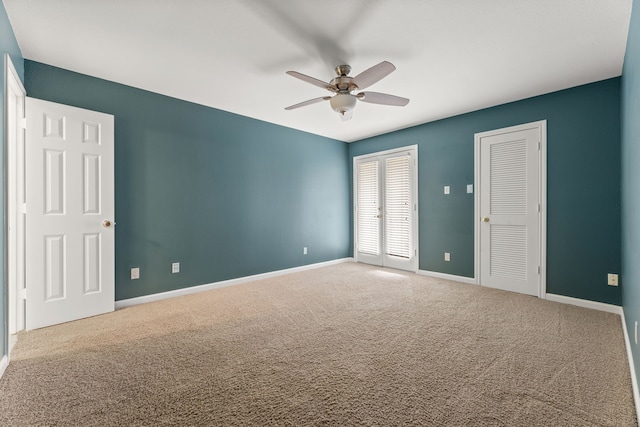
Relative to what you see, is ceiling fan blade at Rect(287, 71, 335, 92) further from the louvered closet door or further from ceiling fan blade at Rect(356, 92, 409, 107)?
the louvered closet door

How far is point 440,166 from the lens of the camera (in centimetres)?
448

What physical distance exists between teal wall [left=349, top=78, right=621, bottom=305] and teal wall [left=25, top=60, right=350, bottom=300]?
8.03 feet

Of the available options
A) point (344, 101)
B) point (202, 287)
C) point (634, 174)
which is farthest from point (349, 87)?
point (202, 287)

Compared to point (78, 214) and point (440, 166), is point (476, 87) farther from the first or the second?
point (78, 214)

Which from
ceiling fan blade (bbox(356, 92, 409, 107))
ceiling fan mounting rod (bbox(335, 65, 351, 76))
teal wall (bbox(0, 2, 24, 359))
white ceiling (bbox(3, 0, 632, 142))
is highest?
white ceiling (bbox(3, 0, 632, 142))

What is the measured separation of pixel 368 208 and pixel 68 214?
439cm

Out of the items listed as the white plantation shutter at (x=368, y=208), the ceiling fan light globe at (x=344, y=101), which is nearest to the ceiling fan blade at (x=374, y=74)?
the ceiling fan light globe at (x=344, y=101)

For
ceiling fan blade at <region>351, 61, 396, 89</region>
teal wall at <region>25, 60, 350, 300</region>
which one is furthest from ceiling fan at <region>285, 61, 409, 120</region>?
teal wall at <region>25, 60, 350, 300</region>

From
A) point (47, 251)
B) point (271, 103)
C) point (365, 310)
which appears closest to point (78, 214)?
point (47, 251)

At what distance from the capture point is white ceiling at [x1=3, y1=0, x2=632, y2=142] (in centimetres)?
200

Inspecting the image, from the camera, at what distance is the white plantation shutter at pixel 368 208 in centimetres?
544

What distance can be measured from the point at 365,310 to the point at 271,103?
278cm

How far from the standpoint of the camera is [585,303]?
3184 millimetres

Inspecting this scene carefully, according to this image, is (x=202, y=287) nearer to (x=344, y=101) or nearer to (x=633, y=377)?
(x=344, y=101)
